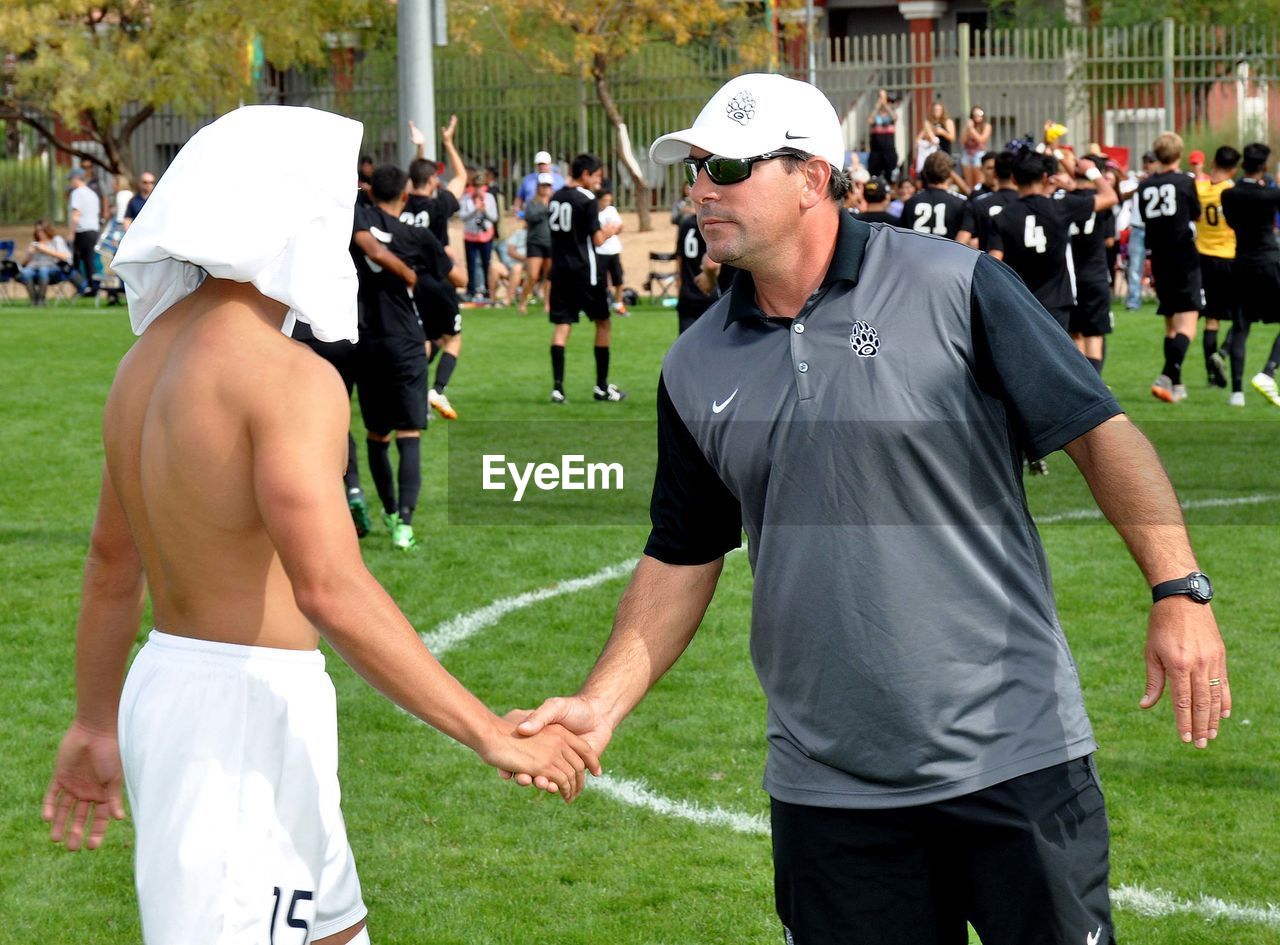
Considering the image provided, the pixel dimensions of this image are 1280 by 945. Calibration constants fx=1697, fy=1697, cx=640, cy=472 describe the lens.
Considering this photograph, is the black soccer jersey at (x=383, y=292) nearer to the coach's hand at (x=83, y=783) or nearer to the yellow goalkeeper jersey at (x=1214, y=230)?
the coach's hand at (x=83, y=783)

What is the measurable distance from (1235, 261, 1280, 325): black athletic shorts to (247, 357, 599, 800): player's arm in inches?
562

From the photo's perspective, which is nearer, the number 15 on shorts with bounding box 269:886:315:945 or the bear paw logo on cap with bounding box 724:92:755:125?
the number 15 on shorts with bounding box 269:886:315:945

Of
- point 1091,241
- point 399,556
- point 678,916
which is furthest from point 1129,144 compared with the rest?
point 678,916

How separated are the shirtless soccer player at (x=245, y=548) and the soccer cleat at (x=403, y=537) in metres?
7.24

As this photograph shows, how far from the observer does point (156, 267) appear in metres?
3.10

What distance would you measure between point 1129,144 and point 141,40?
74.0 ft

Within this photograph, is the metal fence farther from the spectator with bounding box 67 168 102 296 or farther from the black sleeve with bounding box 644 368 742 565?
the black sleeve with bounding box 644 368 742 565

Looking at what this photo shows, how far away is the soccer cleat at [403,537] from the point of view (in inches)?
408

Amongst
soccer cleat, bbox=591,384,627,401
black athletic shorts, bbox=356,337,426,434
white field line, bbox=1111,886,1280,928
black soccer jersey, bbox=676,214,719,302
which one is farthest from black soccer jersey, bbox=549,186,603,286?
white field line, bbox=1111,886,1280,928

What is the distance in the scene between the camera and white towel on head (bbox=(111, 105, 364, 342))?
289 centimetres

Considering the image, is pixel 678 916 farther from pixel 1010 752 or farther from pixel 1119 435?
pixel 1119 435

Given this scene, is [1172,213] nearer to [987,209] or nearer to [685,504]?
[987,209]
